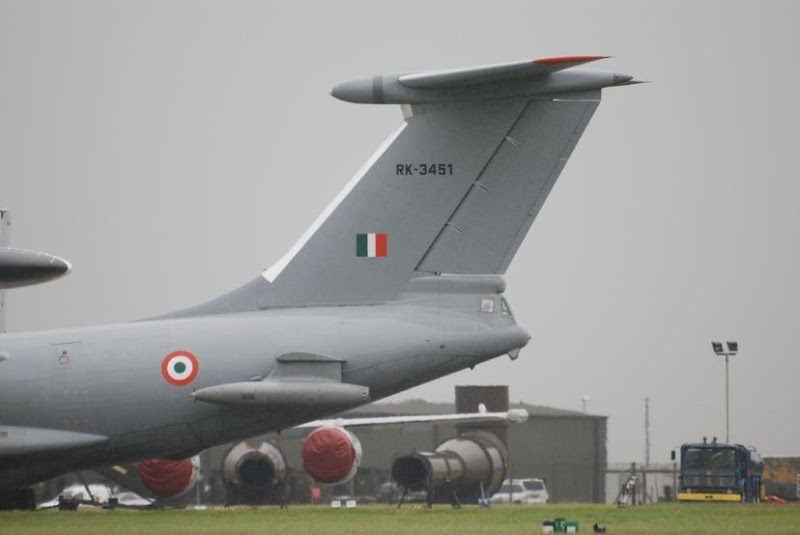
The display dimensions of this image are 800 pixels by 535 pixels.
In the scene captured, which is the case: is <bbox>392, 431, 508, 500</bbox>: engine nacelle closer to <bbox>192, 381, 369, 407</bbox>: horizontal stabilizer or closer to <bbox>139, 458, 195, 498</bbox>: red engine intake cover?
<bbox>139, 458, 195, 498</bbox>: red engine intake cover

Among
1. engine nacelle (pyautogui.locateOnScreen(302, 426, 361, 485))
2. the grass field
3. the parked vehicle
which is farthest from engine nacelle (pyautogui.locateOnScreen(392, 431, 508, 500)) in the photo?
the parked vehicle

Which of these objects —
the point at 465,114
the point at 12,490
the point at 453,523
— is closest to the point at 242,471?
the point at 453,523

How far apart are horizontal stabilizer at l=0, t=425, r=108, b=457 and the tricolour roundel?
134 centimetres

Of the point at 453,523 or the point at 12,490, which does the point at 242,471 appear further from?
the point at 12,490

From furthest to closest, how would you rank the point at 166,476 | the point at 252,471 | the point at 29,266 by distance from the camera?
the point at 252,471
the point at 166,476
the point at 29,266

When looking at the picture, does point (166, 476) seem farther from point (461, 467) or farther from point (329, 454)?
point (461, 467)

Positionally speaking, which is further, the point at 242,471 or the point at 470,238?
the point at 242,471

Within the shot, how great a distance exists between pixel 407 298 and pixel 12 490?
666 centimetres

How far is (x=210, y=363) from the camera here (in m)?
21.0

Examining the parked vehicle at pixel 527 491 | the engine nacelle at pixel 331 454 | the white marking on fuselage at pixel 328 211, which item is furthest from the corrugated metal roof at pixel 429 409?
the white marking on fuselage at pixel 328 211

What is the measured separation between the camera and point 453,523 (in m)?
27.0

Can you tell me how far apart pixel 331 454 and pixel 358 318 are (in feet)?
68.2

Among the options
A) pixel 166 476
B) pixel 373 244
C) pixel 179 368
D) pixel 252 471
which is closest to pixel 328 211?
pixel 373 244

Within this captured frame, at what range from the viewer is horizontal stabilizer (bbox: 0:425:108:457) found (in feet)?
69.9
